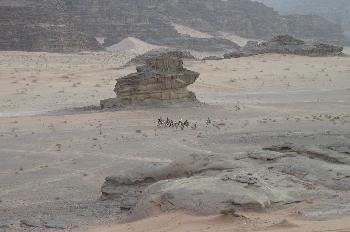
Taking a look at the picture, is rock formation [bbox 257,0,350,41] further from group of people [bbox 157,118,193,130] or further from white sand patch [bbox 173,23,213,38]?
group of people [bbox 157,118,193,130]

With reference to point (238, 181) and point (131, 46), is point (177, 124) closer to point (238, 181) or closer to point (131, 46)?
point (238, 181)

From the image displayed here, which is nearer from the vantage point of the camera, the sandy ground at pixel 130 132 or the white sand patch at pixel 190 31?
the sandy ground at pixel 130 132

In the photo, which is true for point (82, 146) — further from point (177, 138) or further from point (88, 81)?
point (88, 81)

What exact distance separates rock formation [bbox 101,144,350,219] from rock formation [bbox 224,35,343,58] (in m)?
36.5

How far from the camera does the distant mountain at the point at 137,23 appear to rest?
65.6 metres

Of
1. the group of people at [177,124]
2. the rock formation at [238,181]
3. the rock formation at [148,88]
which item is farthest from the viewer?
the rock formation at [148,88]

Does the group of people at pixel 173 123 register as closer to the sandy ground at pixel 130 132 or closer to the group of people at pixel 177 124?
Result: the group of people at pixel 177 124

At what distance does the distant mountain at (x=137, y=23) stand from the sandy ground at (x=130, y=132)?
33.7m

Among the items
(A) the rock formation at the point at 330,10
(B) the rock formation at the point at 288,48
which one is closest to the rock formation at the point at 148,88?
(B) the rock formation at the point at 288,48

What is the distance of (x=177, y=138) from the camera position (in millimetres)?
15547

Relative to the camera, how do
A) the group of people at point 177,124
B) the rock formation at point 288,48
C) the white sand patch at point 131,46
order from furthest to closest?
the white sand patch at point 131,46
the rock formation at point 288,48
the group of people at point 177,124

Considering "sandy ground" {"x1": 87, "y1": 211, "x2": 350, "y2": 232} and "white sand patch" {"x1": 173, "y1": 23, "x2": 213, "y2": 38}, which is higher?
"white sand patch" {"x1": 173, "y1": 23, "x2": 213, "y2": 38}

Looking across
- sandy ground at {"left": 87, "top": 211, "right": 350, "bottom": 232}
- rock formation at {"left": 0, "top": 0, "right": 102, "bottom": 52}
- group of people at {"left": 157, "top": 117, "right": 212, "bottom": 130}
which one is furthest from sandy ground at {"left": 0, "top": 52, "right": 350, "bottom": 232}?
rock formation at {"left": 0, "top": 0, "right": 102, "bottom": 52}

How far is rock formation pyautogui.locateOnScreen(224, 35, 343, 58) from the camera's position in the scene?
151 ft
